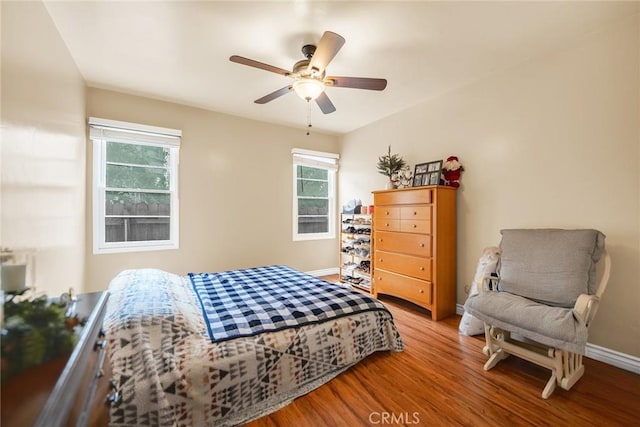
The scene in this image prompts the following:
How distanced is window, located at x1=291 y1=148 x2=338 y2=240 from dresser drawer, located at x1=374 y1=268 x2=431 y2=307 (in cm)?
152

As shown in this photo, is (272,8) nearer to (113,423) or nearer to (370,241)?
(113,423)

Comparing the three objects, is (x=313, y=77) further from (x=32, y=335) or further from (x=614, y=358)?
(x=614, y=358)

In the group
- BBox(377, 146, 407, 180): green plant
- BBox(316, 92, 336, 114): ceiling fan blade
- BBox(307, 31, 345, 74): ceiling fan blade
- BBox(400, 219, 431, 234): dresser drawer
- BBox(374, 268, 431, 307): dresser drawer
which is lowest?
BBox(374, 268, 431, 307): dresser drawer

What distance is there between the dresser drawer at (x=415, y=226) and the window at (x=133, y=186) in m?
2.91

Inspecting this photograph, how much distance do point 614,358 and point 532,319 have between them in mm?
1024

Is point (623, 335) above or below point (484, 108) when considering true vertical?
below

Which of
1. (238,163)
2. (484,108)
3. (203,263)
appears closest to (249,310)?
(203,263)

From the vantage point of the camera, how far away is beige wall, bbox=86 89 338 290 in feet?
10.5

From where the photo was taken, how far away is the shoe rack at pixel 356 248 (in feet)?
13.1

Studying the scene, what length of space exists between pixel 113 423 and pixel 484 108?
3.82 m

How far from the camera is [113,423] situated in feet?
4.00

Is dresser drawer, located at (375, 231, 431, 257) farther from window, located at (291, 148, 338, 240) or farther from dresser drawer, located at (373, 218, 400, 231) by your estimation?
window, located at (291, 148, 338, 240)

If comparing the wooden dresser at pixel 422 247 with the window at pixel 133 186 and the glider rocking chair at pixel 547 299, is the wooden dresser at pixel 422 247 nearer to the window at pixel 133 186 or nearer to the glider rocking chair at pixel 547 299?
the glider rocking chair at pixel 547 299

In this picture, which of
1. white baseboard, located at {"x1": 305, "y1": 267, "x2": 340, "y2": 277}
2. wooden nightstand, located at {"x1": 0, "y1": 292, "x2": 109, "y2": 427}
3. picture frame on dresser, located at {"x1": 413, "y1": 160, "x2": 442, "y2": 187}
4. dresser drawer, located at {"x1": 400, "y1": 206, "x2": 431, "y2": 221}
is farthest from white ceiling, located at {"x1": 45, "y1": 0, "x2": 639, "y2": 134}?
white baseboard, located at {"x1": 305, "y1": 267, "x2": 340, "y2": 277}
